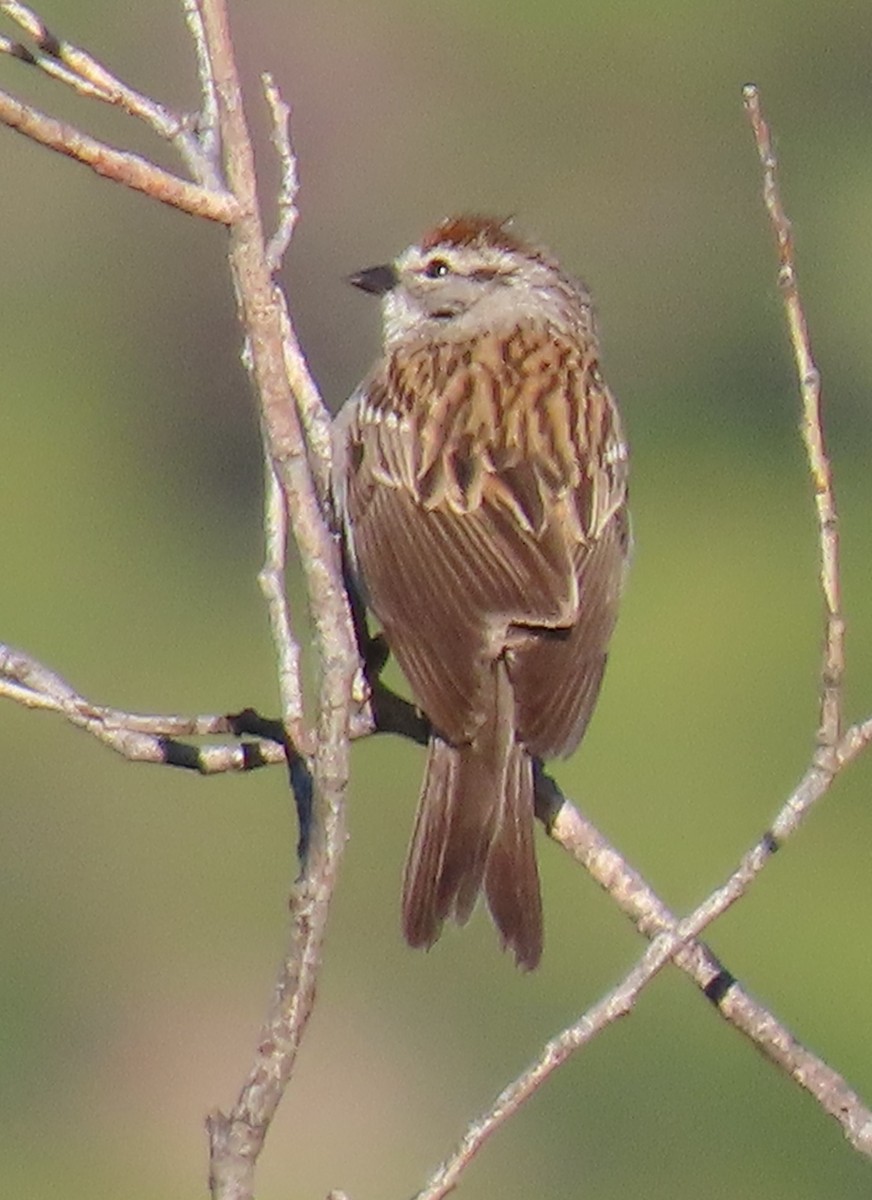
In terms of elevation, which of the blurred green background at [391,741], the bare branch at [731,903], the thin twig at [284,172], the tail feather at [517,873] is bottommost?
the blurred green background at [391,741]

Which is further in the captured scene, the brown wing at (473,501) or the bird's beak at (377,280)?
the bird's beak at (377,280)

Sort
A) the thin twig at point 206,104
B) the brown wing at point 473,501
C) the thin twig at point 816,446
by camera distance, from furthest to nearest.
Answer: the brown wing at point 473,501, the thin twig at point 206,104, the thin twig at point 816,446

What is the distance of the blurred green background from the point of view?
28.0ft

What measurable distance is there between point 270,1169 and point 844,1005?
1775mm

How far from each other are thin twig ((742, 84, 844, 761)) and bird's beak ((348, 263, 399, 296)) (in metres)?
1.98

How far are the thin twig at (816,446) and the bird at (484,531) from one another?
0.73m

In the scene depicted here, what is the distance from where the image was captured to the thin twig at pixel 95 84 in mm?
3564

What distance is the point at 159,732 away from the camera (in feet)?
12.4

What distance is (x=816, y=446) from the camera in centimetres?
351

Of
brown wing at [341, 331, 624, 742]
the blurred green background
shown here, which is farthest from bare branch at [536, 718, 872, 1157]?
the blurred green background

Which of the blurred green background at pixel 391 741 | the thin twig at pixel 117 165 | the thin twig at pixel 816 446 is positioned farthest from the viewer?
the blurred green background at pixel 391 741

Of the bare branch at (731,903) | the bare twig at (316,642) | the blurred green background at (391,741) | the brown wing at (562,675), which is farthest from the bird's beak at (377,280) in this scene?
the blurred green background at (391,741)

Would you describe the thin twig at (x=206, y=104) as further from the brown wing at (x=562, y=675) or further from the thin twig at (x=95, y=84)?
the brown wing at (x=562, y=675)

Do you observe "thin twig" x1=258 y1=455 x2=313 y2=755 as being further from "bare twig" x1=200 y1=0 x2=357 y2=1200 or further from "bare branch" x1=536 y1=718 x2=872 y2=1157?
"bare branch" x1=536 y1=718 x2=872 y2=1157
